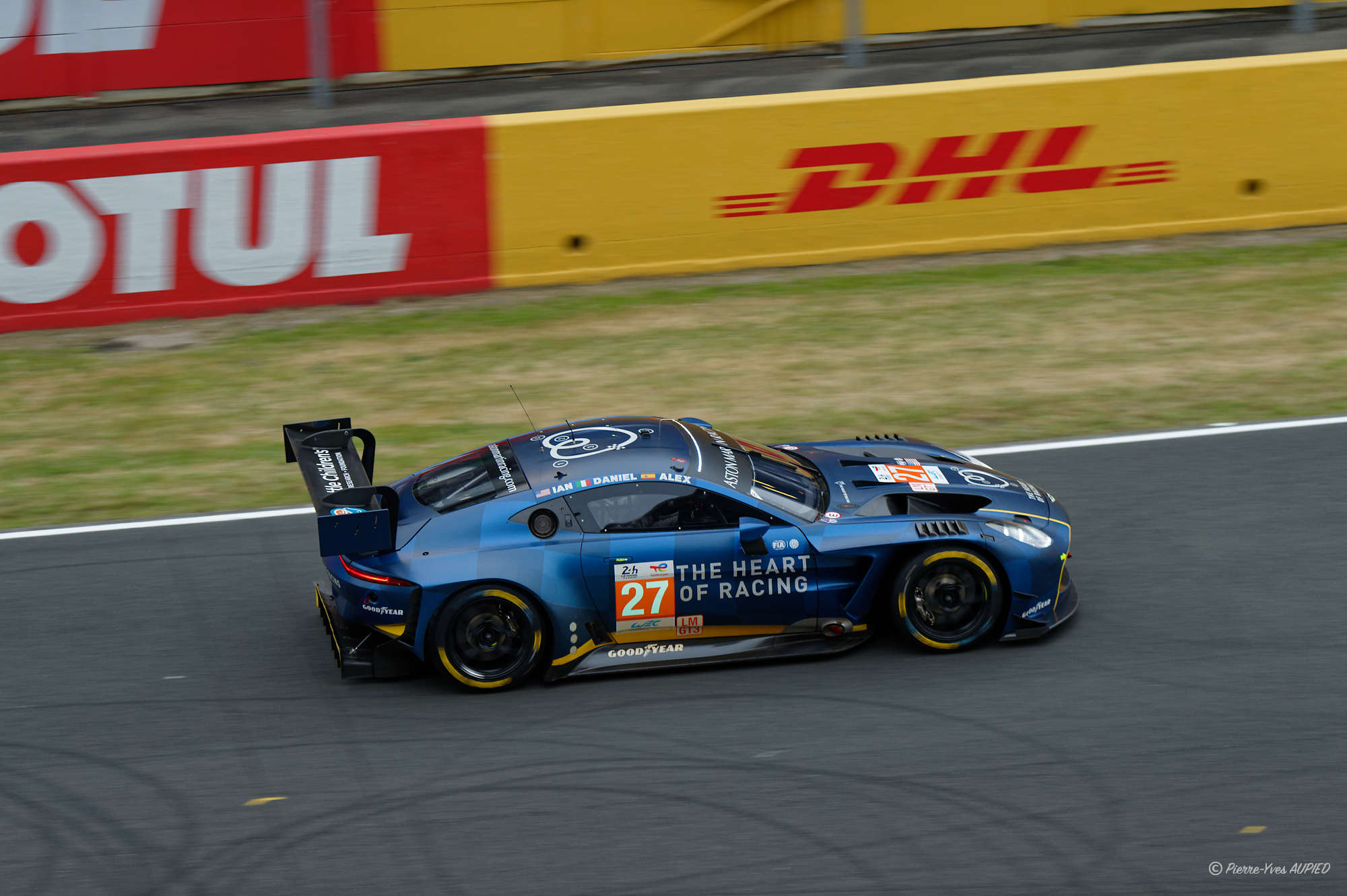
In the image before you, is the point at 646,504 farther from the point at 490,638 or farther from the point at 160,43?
the point at 160,43

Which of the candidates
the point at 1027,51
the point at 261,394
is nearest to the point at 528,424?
the point at 261,394

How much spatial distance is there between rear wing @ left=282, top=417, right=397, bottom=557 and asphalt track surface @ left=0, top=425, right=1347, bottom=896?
831mm

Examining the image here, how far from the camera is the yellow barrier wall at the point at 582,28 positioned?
763 inches

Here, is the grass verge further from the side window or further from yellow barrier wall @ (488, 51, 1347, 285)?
the side window

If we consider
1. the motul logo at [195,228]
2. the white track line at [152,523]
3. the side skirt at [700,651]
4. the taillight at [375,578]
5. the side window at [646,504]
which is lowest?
the side skirt at [700,651]

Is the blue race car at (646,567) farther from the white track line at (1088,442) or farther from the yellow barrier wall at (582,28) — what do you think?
the yellow barrier wall at (582,28)

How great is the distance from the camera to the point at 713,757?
630 cm

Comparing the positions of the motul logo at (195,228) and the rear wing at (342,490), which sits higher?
the motul logo at (195,228)

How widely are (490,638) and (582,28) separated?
14.4 metres

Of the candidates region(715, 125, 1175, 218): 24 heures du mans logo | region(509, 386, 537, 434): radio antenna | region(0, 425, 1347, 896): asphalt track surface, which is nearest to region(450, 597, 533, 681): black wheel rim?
region(0, 425, 1347, 896): asphalt track surface

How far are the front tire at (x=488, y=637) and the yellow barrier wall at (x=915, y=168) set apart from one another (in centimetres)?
653

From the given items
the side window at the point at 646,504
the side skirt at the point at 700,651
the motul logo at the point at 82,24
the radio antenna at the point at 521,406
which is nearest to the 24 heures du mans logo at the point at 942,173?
the radio antenna at the point at 521,406

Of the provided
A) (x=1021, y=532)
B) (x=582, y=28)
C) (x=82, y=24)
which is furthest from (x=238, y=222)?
(x=82, y=24)

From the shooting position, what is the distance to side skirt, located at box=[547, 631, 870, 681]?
22.6ft
